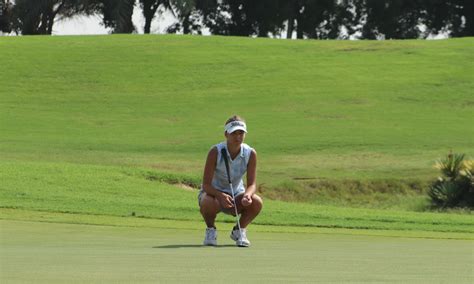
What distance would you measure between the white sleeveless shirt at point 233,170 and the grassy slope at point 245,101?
15633mm

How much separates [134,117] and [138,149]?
6.21 meters

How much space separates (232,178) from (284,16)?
59.9 meters

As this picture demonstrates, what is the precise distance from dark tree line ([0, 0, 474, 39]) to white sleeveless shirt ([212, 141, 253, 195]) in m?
55.6

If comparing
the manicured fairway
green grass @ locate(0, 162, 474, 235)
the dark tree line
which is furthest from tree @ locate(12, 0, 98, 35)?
the manicured fairway

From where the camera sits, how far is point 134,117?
42031 mm

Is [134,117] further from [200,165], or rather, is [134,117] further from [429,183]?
[429,183]

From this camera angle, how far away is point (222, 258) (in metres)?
10.9

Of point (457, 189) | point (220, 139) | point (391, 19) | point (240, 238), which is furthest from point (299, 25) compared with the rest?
point (240, 238)

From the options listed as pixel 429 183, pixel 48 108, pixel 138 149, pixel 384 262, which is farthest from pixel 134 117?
pixel 384 262

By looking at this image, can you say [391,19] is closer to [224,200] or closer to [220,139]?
[220,139]

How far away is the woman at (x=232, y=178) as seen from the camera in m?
13.4

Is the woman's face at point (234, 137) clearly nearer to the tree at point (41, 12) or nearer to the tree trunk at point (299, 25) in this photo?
the tree at point (41, 12)

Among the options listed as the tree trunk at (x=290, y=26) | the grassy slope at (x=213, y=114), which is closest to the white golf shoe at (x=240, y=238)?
the grassy slope at (x=213, y=114)

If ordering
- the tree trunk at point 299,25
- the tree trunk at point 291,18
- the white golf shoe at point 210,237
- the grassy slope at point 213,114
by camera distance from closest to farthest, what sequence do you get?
1. the white golf shoe at point 210,237
2. the grassy slope at point 213,114
3. the tree trunk at point 291,18
4. the tree trunk at point 299,25
